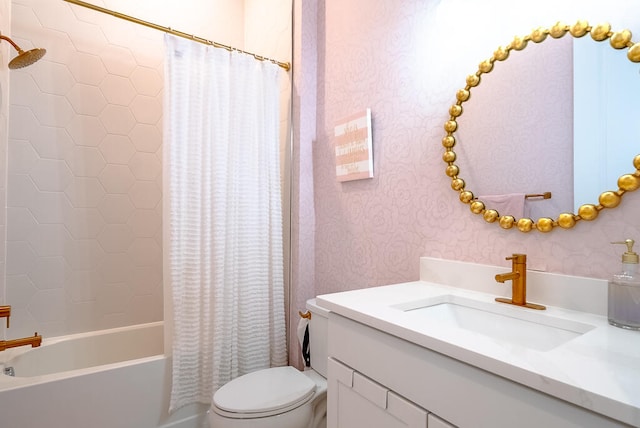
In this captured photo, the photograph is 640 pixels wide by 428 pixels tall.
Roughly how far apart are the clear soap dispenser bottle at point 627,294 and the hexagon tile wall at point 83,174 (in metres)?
2.33

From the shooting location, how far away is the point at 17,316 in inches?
73.4

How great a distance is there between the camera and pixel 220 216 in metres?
1.65

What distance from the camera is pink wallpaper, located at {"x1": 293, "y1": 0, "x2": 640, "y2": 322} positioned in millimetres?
938

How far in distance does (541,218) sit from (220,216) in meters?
1.32

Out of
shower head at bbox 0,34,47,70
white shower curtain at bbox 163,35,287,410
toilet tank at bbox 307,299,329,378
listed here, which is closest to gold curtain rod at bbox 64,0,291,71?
white shower curtain at bbox 163,35,287,410

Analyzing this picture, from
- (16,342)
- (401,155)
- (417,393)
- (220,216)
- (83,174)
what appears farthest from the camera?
(83,174)

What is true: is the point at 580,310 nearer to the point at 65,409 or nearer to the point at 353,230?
the point at 353,230

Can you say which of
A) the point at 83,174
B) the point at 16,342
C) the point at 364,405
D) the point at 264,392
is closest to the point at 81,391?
the point at 16,342

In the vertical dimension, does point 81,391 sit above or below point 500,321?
below

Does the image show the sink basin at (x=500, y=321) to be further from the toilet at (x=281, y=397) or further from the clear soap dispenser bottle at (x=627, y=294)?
the toilet at (x=281, y=397)

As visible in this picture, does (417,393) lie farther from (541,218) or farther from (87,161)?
(87,161)

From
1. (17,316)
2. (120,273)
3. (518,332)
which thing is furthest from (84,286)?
(518,332)

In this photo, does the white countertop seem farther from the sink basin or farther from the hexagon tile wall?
the hexagon tile wall

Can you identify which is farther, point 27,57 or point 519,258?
point 27,57
